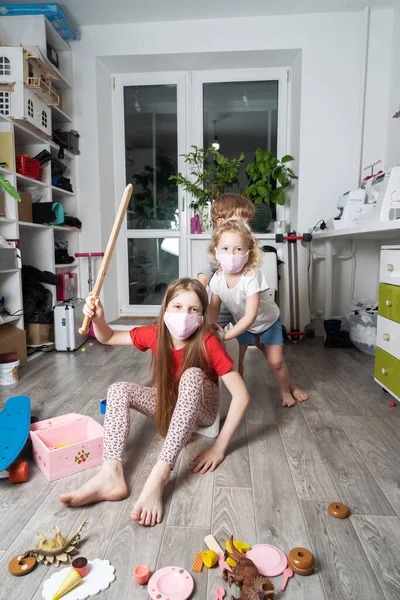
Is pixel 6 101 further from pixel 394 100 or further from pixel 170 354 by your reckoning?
pixel 394 100

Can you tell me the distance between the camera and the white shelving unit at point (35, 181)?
248 cm

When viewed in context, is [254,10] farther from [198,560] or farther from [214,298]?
[198,560]

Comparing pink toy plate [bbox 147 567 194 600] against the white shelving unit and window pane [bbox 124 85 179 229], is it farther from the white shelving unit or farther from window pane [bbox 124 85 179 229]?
window pane [bbox 124 85 179 229]

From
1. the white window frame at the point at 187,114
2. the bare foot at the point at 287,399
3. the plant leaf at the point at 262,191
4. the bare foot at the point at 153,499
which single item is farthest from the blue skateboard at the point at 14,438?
the plant leaf at the point at 262,191

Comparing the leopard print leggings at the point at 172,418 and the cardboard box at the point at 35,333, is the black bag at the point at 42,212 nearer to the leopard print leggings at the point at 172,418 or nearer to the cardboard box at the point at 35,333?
the cardboard box at the point at 35,333

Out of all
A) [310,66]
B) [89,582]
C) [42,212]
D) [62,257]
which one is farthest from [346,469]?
[310,66]

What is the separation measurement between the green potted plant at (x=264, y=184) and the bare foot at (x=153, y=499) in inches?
94.4

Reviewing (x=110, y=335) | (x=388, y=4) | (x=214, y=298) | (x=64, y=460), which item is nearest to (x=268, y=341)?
(x=214, y=298)

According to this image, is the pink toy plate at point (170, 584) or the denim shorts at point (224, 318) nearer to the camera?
the pink toy plate at point (170, 584)

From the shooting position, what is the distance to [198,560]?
90cm

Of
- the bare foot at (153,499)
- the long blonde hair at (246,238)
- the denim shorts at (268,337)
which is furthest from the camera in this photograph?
the denim shorts at (268,337)

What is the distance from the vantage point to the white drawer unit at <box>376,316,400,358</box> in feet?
5.74

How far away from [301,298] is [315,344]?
0.36 m

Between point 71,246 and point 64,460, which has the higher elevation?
point 71,246
